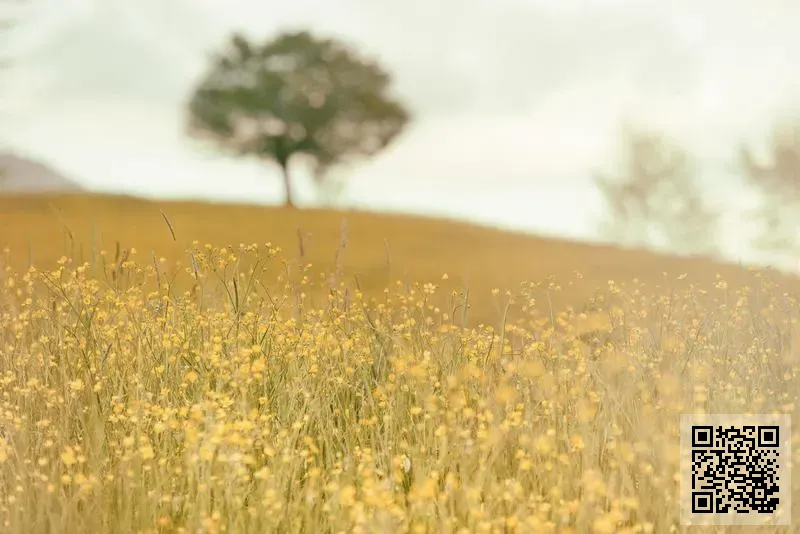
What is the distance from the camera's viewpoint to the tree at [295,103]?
31.2m

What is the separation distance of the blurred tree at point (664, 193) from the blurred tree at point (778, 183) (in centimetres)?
330

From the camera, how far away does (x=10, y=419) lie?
190 inches

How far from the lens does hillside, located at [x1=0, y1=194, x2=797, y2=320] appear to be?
13.3m

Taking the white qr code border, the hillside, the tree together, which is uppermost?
the tree

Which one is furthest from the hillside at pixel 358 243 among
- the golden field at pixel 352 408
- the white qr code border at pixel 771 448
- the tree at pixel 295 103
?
the tree at pixel 295 103

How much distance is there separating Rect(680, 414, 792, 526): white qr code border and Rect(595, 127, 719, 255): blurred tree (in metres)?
21.9

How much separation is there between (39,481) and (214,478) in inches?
38.4

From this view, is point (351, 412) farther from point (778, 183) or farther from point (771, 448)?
point (778, 183)

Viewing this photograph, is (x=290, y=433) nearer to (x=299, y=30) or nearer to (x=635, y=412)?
(x=635, y=412)

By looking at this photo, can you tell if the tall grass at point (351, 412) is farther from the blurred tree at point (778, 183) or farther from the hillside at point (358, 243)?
the blurred tree at point (778, 183)

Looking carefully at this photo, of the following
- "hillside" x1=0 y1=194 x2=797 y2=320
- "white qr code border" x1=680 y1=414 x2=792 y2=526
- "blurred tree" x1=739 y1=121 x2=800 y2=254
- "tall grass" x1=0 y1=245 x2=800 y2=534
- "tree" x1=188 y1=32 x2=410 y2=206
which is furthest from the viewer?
"tree" x1=188 y1=32 x2=410 y2=206

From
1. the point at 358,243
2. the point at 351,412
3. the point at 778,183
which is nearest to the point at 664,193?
the point at 778,183

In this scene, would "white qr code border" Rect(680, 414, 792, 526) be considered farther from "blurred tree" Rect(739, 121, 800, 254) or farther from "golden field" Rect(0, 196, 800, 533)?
"blurred tree" Rect(739, 121, 800, 254)

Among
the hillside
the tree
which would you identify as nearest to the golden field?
the hillside
